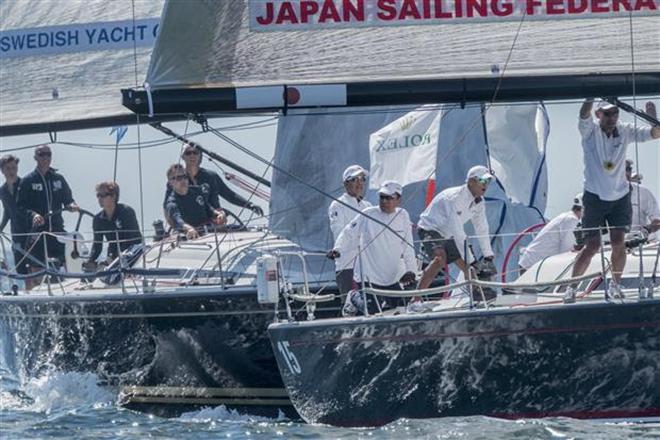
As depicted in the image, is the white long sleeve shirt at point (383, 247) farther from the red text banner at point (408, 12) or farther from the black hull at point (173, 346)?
the red text banner at point (408, 12)

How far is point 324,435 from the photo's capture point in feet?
39.1

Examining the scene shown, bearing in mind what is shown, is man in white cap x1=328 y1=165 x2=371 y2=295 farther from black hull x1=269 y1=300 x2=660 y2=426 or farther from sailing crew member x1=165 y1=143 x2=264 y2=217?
sailing crew member x1=165 y1=143 x2=264 y2=217

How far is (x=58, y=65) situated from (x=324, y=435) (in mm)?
7357

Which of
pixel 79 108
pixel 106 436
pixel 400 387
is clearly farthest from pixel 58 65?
pixel 400 387

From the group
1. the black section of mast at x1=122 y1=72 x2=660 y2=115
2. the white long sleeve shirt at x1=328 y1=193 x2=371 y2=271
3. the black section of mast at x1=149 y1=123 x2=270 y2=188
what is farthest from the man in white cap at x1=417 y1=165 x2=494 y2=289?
the black section of mast at x1=149 y1=123 x2=270 y2=188

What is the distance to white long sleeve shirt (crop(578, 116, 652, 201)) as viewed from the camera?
12.0 metres

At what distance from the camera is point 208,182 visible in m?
16.5

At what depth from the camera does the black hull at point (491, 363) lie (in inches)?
446

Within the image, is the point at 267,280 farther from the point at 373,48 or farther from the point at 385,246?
the point at 373,48

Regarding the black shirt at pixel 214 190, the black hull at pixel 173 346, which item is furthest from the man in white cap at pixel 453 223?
the black shirt at pixel 214 190

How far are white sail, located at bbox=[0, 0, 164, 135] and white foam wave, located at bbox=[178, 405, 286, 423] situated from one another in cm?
426

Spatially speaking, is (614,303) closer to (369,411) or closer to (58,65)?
(369,411)

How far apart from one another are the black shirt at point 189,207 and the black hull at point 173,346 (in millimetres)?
1424

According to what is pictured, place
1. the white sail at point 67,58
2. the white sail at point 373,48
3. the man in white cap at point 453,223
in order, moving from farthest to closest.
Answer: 1. the white sail at point 67,58
2. the man in white cap at point 453,223
3. the white sail at point 373,48
